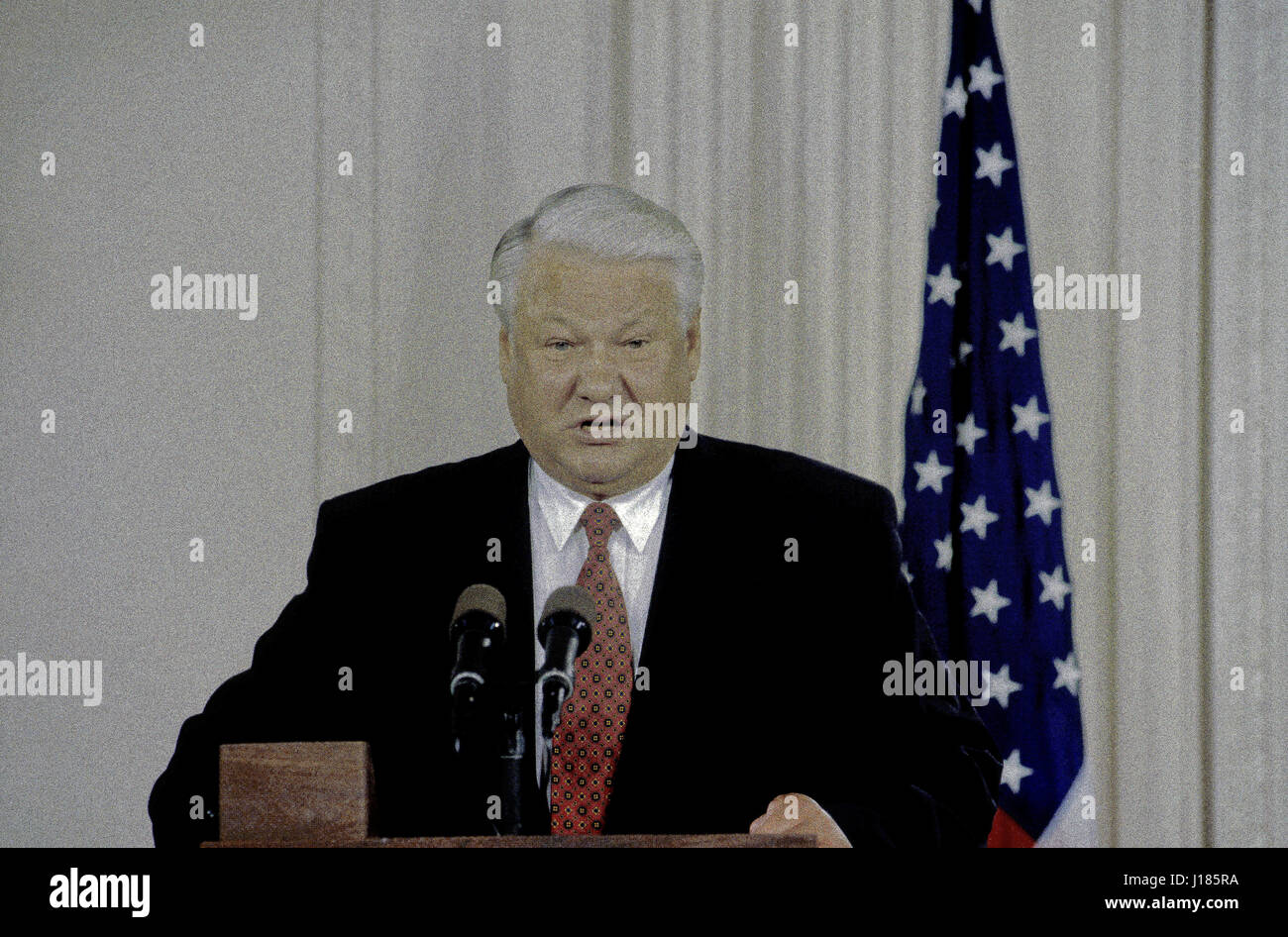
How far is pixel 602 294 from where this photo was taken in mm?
3238

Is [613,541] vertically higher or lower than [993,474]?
lower

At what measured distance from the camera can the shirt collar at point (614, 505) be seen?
10.5 feet

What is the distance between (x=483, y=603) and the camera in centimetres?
212

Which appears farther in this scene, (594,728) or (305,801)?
(594,728)

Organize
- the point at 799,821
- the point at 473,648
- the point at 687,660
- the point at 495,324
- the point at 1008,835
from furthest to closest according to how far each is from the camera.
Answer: the point at 495,324 → the point at 1008,835 → the point at 687,660 → the point at 799,821 → the point at 473,648

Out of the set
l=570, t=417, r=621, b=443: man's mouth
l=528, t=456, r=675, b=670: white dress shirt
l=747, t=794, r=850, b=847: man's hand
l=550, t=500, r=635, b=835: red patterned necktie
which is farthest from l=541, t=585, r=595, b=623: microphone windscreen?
l=570, t=417, r=621, b=443: man's mouth

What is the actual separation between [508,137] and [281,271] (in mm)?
742

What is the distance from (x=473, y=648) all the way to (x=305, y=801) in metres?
0.39

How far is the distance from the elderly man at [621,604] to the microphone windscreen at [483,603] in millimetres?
836

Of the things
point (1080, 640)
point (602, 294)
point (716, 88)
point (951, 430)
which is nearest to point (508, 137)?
point (716, 88)

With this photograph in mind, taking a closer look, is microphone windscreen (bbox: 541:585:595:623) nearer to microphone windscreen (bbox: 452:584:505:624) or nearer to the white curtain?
microphone windscreen (bbox: 452:584:505:624)

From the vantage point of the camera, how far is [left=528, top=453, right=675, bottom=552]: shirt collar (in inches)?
126

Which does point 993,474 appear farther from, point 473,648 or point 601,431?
point 473,648

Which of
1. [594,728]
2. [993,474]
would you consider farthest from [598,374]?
[993,474]
